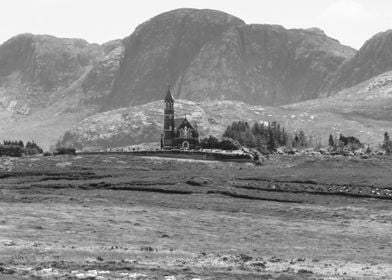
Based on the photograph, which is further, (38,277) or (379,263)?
(379,263)

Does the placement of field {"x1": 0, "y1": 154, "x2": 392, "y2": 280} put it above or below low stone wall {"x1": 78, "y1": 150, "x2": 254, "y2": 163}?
below

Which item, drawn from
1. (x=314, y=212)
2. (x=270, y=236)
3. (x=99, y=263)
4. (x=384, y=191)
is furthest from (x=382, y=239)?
(x=384, y=191)

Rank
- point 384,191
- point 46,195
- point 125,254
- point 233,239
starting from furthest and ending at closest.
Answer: point 384,191 → point 46,195 → point 233,239 → point 125,254

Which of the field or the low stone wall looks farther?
the low stone wall

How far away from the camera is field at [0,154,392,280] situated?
49781 millimetres

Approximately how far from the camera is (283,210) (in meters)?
99.1

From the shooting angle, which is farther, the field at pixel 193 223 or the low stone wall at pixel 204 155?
the low stone wall at pixel 204 155

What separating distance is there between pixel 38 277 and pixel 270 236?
33.2 metres

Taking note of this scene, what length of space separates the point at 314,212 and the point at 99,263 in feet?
171

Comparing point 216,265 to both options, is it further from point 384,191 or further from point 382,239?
point 384,191

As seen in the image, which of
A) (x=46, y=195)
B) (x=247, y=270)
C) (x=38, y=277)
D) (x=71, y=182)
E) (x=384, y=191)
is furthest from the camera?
(x=71, y=182)

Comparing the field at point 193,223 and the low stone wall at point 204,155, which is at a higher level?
the low stone wall at point 204,155

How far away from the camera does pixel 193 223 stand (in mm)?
80812

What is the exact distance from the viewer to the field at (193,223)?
163 feet
